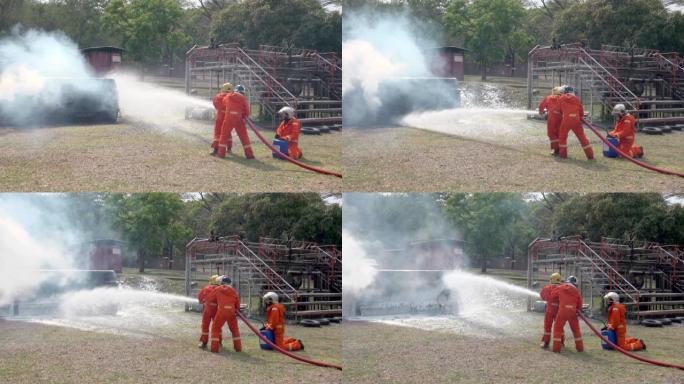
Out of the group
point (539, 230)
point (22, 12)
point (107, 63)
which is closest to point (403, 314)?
point (539, 230)

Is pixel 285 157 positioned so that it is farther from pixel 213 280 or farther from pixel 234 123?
pixel 213 280

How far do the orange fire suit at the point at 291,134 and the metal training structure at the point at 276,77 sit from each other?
40 centimetres

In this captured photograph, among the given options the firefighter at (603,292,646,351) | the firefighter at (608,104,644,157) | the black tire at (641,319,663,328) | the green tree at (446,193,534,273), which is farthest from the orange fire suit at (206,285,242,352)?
the black tire at (641,319,663,328)

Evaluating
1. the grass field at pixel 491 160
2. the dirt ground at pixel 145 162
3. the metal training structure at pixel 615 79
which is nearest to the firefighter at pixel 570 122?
the grass field at pixel 491 160

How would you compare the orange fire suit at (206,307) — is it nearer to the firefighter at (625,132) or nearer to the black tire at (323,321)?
the black tire at (323,321)

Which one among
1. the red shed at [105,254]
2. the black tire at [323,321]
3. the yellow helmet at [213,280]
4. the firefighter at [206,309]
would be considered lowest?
the black tire at [323,321]

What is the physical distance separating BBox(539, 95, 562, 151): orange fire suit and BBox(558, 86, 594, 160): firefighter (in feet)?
0.19

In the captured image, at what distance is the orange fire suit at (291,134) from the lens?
11.3 metres

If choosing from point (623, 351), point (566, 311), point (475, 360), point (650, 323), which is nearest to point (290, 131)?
point (475, 360)

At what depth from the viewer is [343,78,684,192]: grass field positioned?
34.3 feet

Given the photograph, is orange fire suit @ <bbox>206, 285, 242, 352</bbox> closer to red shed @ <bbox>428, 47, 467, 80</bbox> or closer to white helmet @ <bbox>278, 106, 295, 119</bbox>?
white helmet @ <bbox>278, 106, 295, 119</bbox>

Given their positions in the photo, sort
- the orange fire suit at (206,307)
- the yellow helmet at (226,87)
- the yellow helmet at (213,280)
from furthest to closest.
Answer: the yellow helmet at (226,87)
the yellow helmet at (213,280)
the orange fire suit at (206,307)

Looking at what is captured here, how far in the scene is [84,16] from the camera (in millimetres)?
11016

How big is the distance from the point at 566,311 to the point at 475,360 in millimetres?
1355
